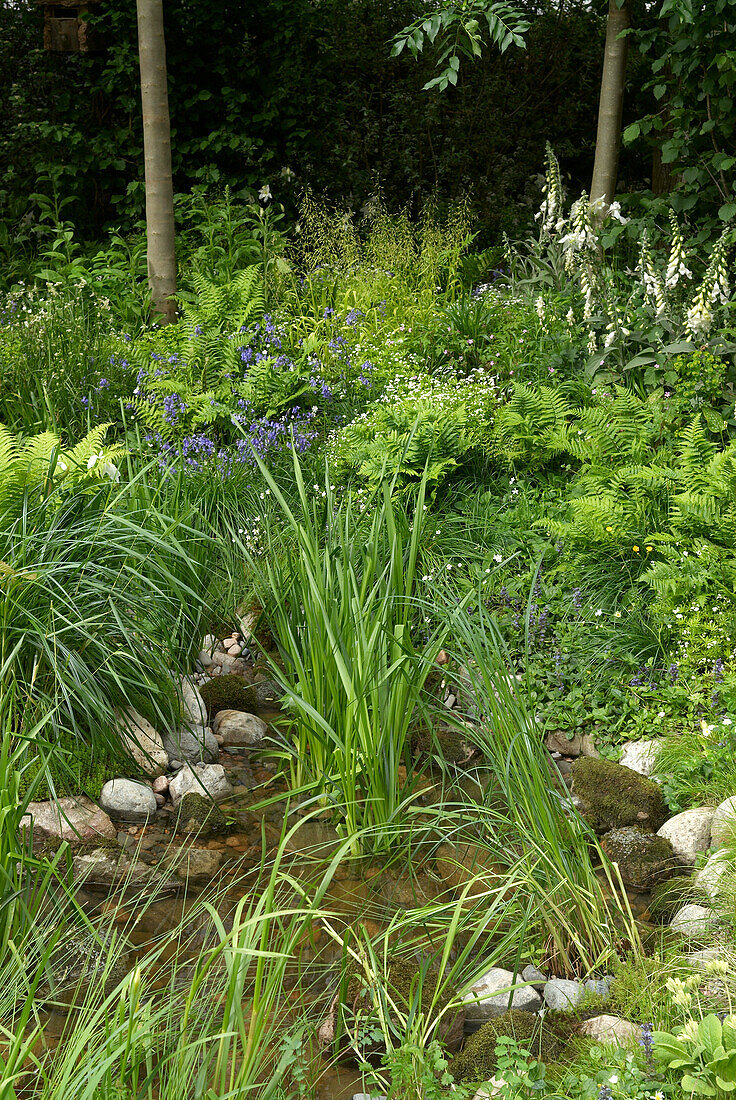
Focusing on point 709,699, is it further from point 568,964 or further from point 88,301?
point 88,301

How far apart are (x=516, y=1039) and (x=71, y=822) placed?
1594mm

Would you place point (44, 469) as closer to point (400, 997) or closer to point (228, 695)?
point (228, 695)

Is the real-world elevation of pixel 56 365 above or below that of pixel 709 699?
above

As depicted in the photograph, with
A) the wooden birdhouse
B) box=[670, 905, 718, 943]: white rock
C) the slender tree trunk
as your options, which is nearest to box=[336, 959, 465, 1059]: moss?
box=[670, 905, 718, 943]: white rock

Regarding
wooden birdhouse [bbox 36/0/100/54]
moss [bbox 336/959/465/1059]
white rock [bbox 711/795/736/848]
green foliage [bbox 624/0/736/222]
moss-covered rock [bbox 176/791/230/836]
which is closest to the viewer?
moss [bbox 336/959/465/1059]

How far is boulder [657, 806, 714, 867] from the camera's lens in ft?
10.2

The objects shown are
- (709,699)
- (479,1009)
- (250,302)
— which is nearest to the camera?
(479,1009)

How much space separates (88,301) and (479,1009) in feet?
17.9

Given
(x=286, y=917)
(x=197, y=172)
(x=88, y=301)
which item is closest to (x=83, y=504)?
(x=286, y=917)

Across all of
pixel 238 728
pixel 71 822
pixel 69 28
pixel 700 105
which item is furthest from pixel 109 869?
pixel 69 28

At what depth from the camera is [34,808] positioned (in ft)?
10.3

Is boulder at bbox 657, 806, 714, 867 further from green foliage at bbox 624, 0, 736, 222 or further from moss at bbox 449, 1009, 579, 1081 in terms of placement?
green foliage at bbox 624, 0, 736, 222

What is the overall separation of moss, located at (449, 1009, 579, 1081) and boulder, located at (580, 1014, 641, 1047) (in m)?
0.04

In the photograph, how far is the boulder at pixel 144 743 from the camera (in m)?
3.39
